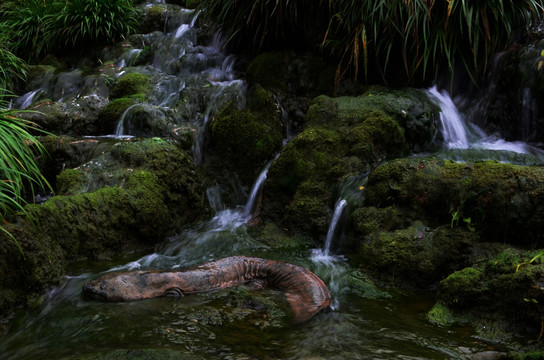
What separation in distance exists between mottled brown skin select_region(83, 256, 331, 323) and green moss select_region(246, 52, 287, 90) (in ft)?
12.7

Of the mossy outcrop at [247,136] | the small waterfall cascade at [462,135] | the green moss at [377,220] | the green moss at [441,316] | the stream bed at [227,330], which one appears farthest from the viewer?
the mossy outcrop at [247,136]

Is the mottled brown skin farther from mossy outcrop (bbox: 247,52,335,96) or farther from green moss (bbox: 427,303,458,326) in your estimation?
mossy outcrop (bbox: 247,52,335,96)

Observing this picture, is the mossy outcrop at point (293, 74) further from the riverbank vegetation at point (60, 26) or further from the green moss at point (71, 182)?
the riverbank vegetation at point (60, 26)

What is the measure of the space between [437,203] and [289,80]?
3.87 meters

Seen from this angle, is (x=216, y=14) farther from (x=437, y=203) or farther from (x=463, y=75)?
(x=437, y=203)

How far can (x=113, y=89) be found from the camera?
8094 mm

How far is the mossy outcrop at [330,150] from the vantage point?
5145 millimetres

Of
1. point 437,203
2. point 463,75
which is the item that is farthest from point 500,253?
point 463,75

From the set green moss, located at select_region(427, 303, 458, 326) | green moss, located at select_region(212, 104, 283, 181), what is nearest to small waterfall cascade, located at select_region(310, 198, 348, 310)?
green moss, located at select_region(427, 303, 458, 326)

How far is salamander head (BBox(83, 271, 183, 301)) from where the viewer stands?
3689mm

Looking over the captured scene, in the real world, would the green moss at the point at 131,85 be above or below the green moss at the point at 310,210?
above

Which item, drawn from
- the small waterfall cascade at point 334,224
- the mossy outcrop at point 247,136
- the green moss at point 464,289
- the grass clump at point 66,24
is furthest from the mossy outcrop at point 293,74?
the grass clump at point 66,24

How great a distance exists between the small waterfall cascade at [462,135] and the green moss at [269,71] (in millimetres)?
2526

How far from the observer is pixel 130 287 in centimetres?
380
